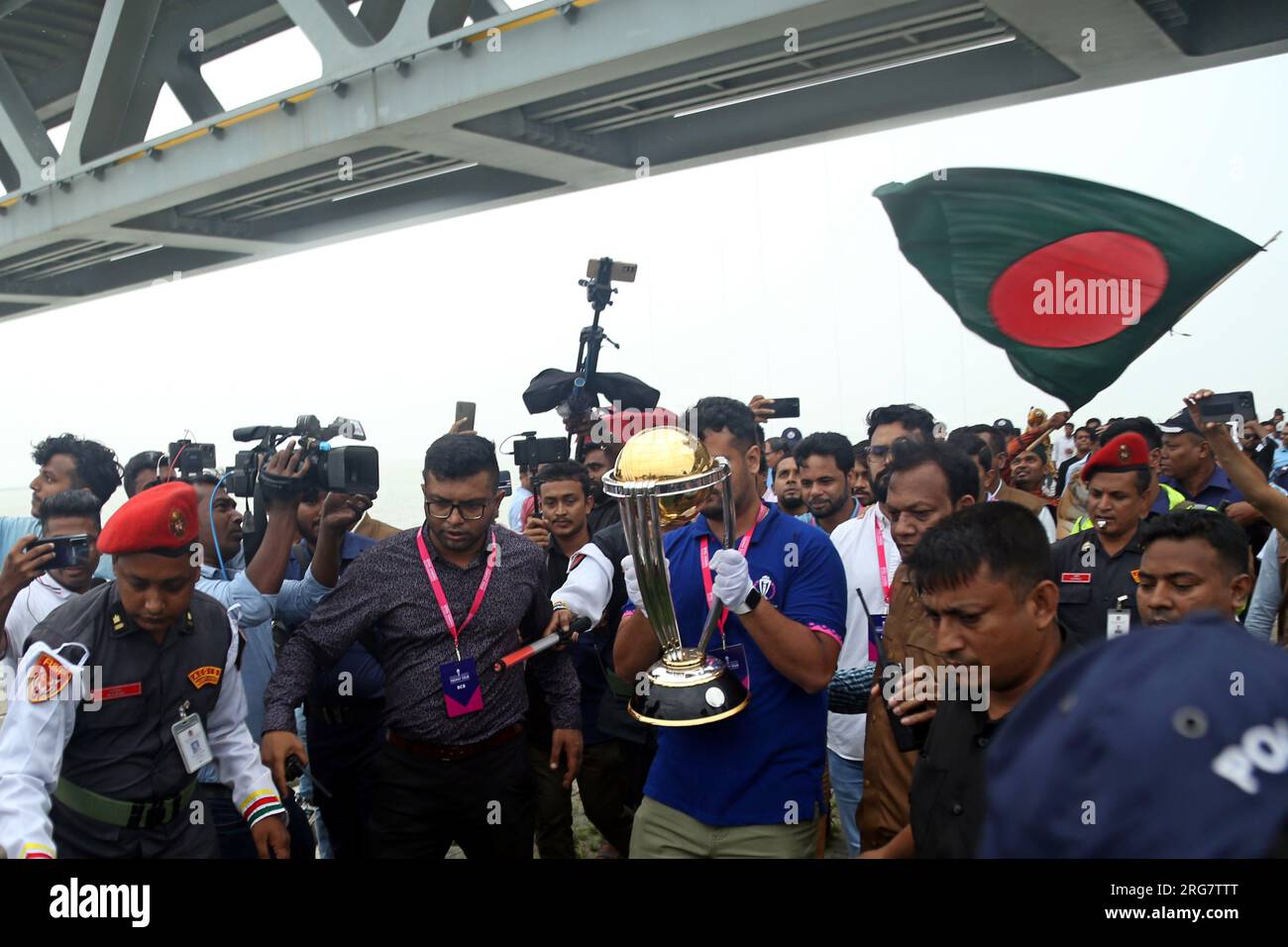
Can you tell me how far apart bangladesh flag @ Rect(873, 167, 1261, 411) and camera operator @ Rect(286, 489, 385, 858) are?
2.71 metres

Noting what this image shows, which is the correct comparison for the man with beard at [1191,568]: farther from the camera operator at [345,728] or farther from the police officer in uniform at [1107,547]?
the camera operator at [345,728]

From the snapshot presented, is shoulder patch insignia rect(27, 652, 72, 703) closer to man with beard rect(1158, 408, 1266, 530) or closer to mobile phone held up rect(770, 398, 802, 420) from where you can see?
mobile phone held up rect(770, 398, 802, 420)

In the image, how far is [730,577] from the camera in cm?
218

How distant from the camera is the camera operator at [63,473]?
400 centimetres

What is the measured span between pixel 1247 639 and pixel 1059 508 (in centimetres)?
575

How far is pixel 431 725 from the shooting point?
2.84 m

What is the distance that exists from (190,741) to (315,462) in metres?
0.83

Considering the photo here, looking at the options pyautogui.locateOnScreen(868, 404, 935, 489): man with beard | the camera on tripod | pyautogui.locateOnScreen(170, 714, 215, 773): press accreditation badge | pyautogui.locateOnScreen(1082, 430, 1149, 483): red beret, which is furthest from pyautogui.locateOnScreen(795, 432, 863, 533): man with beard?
pyautogui.locateOnScreen(170, 714, 215, 773): press accreditation badge

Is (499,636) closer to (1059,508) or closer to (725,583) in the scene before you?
(725,583)

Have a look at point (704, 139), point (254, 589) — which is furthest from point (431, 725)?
point (704, 139)

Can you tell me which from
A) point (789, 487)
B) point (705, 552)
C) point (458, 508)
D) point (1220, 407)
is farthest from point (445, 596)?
point (789, 487)

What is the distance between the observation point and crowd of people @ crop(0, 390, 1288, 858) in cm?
193

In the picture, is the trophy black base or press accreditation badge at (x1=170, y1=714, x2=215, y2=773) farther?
press accreditation badge at (x1=170, y1=714, x2=215, y2=773)

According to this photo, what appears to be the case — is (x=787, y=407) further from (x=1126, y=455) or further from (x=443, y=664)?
(x=443, y=664)
